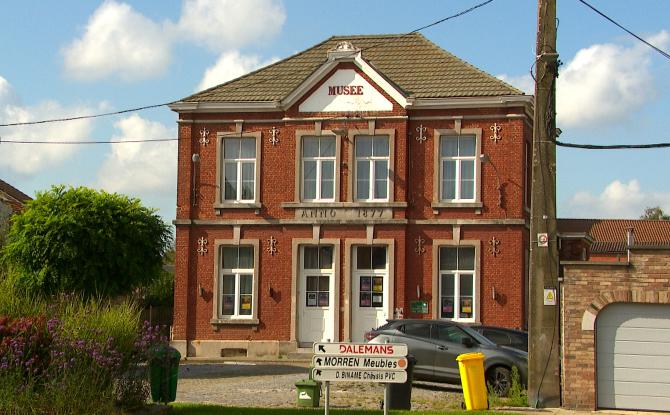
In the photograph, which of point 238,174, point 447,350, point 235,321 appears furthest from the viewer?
point 238,174

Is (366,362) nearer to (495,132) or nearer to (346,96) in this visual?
(495,132)

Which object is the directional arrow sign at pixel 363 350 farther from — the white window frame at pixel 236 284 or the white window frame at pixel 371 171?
the white window frame at pixel 236 284

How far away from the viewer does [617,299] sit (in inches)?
729

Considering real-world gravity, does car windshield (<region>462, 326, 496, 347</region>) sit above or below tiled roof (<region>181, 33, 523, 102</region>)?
below

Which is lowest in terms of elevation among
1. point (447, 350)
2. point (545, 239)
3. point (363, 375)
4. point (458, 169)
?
point (447, 350)

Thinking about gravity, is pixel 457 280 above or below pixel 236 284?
above

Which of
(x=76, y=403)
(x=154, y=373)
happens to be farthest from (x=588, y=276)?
(x=76, y=403)

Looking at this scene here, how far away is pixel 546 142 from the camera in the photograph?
18.5m

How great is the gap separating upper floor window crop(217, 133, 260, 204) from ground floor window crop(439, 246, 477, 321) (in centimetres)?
618

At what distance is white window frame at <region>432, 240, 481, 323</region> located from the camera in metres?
30.0

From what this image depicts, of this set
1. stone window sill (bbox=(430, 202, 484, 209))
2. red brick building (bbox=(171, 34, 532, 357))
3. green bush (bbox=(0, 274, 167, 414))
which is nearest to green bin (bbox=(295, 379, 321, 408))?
green bush (bbox=(0, 274, 167, 414))

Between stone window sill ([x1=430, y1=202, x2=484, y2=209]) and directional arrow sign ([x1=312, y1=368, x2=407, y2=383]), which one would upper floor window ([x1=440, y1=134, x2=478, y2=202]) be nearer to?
stone window sill ([x1=430, y1=202, x2=484, y2=209])

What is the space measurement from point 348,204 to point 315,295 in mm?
2898

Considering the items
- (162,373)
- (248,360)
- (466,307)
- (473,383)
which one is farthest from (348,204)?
(162,373)
